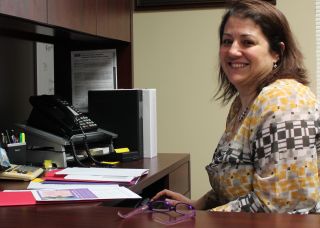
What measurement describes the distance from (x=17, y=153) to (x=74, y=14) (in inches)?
24.1

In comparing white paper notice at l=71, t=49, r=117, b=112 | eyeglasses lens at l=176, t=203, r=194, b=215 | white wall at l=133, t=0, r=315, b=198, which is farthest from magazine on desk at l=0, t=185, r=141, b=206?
white wall at l=133, t=0, r=315, b=198

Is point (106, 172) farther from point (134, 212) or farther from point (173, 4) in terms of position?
point (173, 4)

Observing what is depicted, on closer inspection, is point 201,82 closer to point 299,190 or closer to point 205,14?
point 205,14

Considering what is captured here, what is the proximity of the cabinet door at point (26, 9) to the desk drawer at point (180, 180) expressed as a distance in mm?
890

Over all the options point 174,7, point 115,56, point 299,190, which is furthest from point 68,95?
point 299,190

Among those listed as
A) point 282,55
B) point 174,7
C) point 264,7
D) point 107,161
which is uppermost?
point 174,7

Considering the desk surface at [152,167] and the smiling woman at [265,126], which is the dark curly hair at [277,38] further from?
the desk surface at [152,167]

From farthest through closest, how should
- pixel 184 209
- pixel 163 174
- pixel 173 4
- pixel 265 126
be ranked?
pixel 173 4
pixel 163 174
pixel 265 126
pixel 184 209

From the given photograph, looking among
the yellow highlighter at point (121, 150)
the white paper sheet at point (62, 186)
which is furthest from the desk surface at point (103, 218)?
the yellow highlighter at point (121, 150)

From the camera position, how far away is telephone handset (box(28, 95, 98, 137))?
1914 millimetres

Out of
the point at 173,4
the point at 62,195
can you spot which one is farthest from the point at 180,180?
the point at 173,4

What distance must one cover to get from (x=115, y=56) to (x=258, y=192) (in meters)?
1.43

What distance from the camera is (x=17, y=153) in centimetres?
180

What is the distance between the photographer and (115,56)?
2.54m
